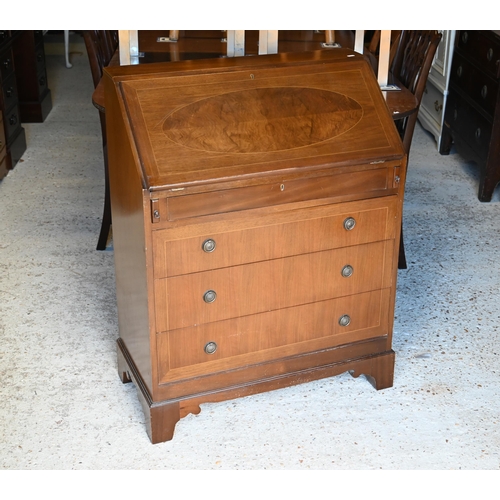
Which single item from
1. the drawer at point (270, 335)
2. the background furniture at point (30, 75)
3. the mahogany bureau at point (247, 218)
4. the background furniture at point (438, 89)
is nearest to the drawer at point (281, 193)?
the mahogany bureau at point (247, 218)

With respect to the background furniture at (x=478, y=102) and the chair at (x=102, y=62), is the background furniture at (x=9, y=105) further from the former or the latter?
the background furniture at (x=478, y=102)

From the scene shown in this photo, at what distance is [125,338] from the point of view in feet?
9.20

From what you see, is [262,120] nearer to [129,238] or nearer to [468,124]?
[129,238]

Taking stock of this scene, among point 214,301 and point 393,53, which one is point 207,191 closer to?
point 214,301

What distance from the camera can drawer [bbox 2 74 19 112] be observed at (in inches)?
187

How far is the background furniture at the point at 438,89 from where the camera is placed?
4.82 metres

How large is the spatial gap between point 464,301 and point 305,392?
1005 mm

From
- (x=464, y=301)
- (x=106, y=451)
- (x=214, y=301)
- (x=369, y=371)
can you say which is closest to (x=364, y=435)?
(x=369, y=371)

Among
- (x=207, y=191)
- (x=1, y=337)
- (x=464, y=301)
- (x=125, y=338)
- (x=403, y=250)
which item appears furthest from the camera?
(x=403, y=250)

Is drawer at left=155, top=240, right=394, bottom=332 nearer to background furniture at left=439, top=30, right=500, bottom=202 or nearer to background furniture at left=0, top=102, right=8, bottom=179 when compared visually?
background furniture at left=439, top=30, right=500, bottom=202

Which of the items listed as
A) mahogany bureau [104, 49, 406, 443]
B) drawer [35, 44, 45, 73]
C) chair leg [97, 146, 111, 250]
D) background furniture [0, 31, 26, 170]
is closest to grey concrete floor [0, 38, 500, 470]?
chair leg [97, 146, 111, 250]

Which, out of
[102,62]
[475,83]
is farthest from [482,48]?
[102,62]

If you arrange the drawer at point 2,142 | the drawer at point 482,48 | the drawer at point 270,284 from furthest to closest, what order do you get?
the drawer at point 2,142, the drawer at point 482,48, the drawer at point 270,284

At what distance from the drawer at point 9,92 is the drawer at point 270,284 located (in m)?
2.82
